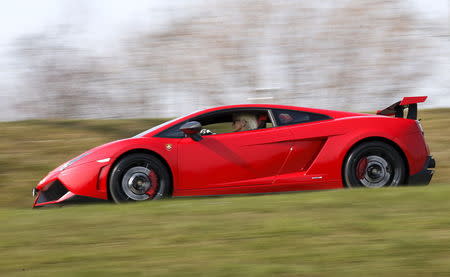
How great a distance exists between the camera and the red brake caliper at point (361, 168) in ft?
24.1

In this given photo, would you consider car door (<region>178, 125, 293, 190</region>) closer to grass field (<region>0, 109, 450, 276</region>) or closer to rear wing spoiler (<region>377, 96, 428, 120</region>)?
grass field (<region>0, 109, 450, 276</region>)

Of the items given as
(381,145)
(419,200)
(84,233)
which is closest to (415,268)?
(419,200)

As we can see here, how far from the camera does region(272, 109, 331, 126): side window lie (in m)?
7.59

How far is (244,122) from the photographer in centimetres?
761

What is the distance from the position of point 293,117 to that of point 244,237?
10.9ft

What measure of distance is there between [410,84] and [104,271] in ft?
65.4

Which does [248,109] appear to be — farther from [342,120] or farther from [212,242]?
[212,242]

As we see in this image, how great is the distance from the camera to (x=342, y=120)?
7.60 m

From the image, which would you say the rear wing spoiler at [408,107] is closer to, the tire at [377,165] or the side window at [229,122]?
the tire at [377,165]

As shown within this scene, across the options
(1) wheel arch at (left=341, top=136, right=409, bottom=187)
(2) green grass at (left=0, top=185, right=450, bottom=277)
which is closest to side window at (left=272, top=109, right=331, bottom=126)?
(1) wheel arch at (left=341, top=136, right=409, bottom=187)

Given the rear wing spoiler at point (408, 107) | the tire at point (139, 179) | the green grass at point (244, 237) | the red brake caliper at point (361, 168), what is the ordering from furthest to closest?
the rear wing spoiler at point (408, 107), the red brake caliper at point (361, 168), the tire at point (139, 179), the green grass at point (244, 237)

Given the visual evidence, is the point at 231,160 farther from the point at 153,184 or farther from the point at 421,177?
the point at 421,177

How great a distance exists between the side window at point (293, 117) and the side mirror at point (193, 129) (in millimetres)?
982

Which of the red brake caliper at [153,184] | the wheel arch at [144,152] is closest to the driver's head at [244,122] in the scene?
the wheel arch at [144,152]
